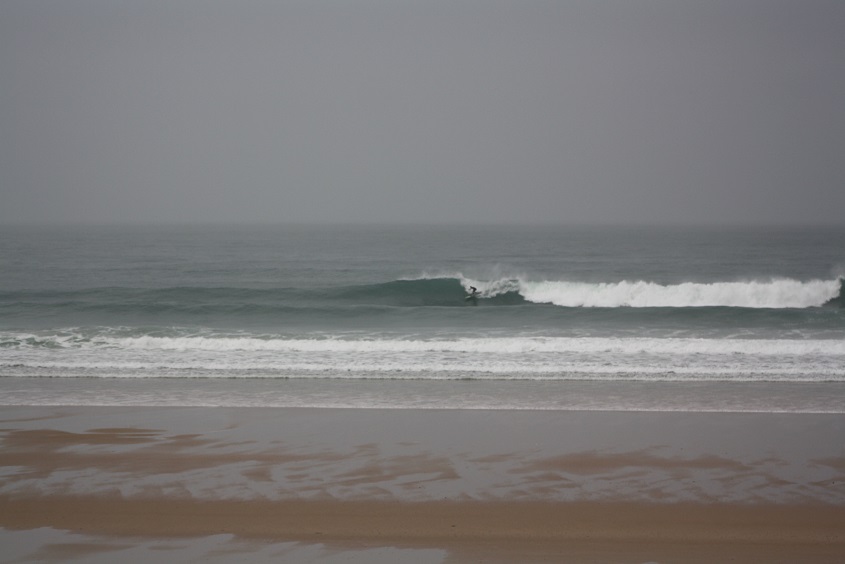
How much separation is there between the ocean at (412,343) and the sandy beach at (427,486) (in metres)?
1.38

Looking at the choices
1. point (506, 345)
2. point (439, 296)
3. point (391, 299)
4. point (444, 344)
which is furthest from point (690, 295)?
point (444, 344)

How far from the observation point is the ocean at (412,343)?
12.2 meters

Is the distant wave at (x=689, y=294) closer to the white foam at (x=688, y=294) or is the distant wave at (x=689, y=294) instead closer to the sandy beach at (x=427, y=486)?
the white foam at (x=688, y=294)

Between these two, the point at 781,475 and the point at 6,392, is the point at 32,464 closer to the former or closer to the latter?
the point at 6,392

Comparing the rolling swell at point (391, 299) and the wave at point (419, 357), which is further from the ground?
the rolling swell at point (391, 299)

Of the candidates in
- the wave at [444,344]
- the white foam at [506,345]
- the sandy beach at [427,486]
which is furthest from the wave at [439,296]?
the sandy beach at [427,486]

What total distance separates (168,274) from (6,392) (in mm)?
25824

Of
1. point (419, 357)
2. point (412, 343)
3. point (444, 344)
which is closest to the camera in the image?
point (419, 357)

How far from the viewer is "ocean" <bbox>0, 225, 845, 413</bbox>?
481 inches

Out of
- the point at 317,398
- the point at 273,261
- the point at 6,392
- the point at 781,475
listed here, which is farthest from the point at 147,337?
the point at 273,261

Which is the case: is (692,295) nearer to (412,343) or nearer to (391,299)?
(391,299)

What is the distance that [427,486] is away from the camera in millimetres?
7551

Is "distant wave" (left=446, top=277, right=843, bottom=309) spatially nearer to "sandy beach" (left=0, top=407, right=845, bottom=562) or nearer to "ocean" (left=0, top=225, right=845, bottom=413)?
"ocean" (left=0, top=225, right=845, bottom=413)

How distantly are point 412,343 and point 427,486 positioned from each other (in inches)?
385
